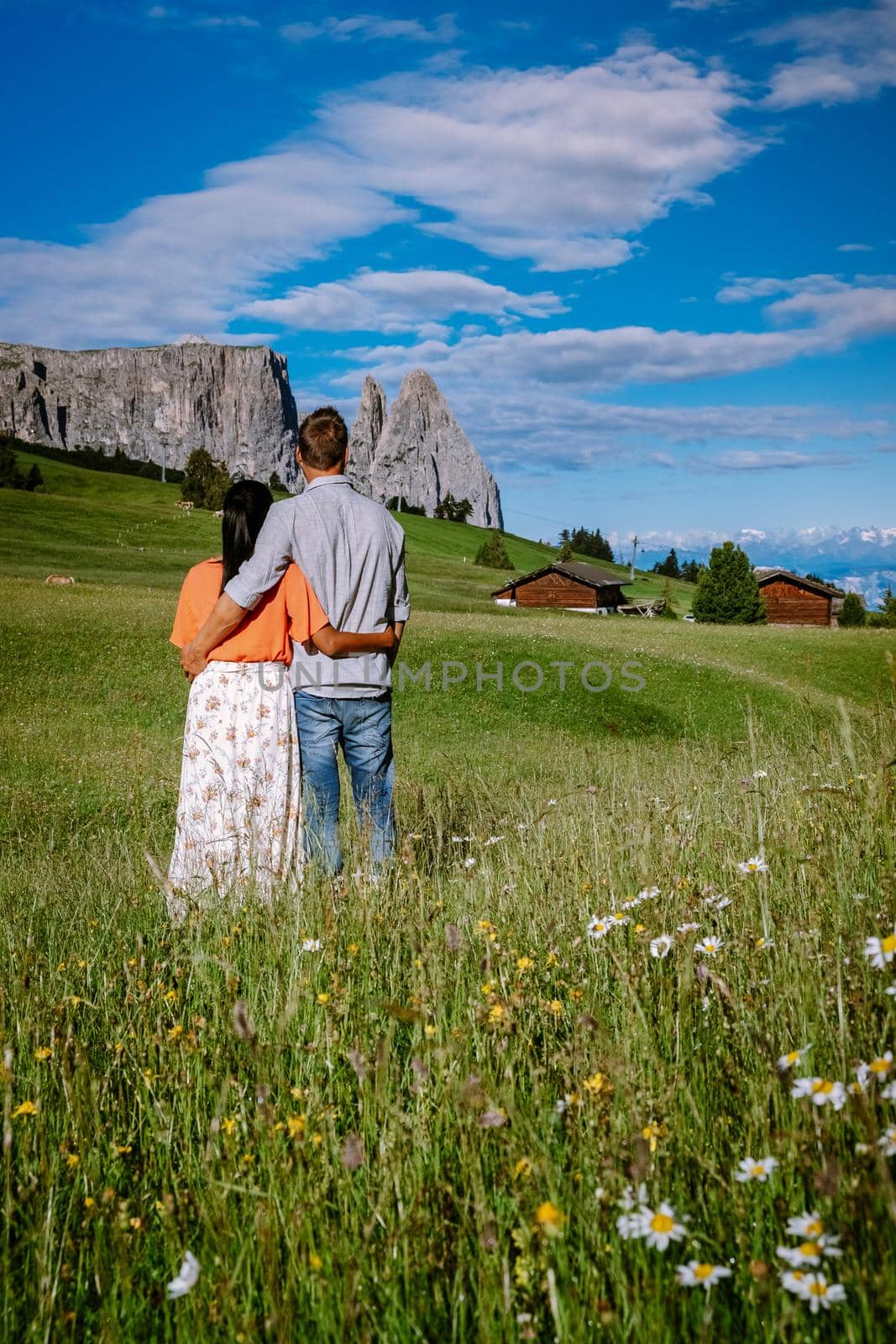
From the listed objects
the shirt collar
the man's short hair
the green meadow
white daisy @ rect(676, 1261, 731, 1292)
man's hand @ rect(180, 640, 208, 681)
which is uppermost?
the man's short hair

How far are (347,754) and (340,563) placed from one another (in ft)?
3.83

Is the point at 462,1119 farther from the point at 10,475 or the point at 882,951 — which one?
the point at 10,475

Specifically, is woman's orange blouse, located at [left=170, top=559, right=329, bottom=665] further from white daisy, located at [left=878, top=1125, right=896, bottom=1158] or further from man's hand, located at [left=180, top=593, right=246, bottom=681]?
white daisy, located at [left=878, top=1125, right=896, bottom=1158]

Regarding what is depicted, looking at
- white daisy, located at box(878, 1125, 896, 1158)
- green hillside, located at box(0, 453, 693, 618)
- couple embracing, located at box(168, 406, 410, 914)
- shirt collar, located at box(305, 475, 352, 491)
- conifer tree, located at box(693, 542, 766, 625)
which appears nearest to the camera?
white daisy, located at box(878, 1125, 896, 1158)

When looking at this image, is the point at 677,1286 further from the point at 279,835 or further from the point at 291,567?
the point at 291,567

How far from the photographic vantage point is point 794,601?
73.7 metres

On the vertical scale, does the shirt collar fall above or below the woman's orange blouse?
above

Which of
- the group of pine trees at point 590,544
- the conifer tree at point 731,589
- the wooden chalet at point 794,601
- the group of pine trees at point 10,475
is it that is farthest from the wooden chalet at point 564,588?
the group of pine trees at point 590,544

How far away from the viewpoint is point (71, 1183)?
2.20 meters

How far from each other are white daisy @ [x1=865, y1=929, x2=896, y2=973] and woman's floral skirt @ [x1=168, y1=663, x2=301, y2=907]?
3631mm

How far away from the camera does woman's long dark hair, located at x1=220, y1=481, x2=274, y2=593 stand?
5.04 metres

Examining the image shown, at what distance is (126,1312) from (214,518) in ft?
241

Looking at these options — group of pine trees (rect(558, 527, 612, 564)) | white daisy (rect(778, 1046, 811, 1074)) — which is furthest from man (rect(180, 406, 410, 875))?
group of pine trees (rect(558, 527, 612, 564))

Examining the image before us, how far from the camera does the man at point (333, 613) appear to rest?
498cm
